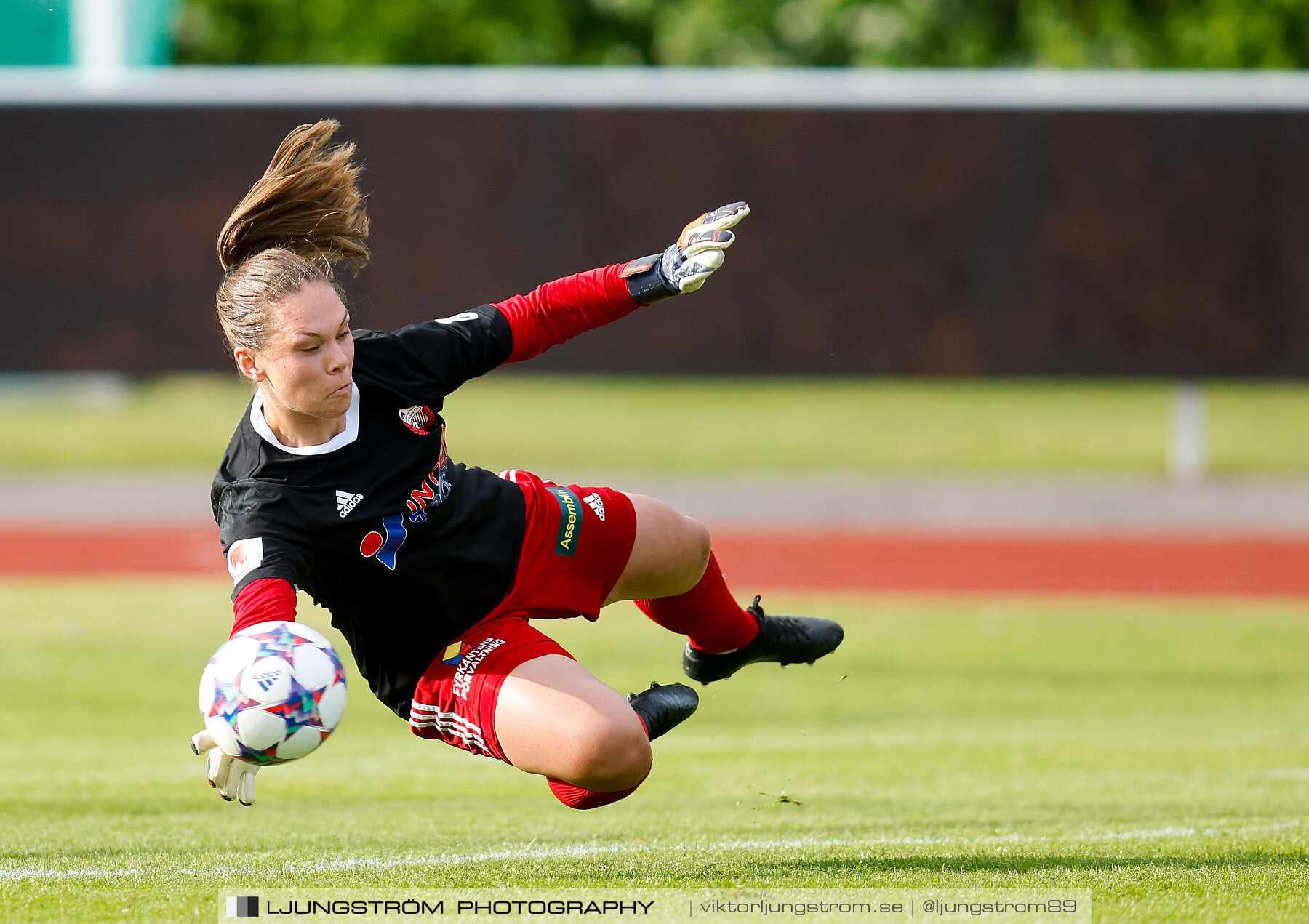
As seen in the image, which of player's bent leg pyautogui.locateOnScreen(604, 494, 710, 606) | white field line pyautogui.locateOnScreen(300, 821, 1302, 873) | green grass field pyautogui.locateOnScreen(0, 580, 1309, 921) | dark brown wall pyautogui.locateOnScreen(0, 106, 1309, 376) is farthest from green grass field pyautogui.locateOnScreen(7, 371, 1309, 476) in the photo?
white field line pyautogui.locateOnScreen(300, 821, 1302, 873)

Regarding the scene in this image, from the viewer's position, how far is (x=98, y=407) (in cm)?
2403

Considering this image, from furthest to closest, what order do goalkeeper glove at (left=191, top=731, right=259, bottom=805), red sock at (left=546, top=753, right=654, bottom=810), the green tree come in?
the green tree
red sock at (left=546, top=753, right=654, bottom=810)
goalkeeper glove at (left=191, top=731, right=259, bottom=805)

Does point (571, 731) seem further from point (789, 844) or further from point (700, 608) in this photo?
point (700, 608)

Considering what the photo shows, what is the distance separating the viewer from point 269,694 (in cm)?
342

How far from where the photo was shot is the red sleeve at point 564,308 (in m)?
4.38

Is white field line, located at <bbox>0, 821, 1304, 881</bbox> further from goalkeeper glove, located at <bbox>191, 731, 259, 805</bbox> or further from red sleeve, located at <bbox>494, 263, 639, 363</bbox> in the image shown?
red sleeve, located at <bbox>494, 263, 639, 363</bbox>

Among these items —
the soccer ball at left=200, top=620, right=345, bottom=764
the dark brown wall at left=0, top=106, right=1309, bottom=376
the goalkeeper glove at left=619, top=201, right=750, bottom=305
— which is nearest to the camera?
the soccer ball at left=200, top=620, right=345, bottom=764

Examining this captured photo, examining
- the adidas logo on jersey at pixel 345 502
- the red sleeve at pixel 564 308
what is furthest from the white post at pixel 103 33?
the adidas logo on jersey at pixel 345 502

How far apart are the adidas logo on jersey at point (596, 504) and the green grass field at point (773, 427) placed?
31.1ft

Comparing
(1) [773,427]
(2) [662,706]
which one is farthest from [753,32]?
(2) [662,706]

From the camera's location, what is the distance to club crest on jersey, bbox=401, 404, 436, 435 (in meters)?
4.07

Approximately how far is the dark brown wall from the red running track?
1.81 m

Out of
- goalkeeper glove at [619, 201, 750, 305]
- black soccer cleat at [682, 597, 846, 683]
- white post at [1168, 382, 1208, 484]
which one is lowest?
white post at [1168, 382, 1208, 484]

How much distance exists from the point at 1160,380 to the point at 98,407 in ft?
55.3
